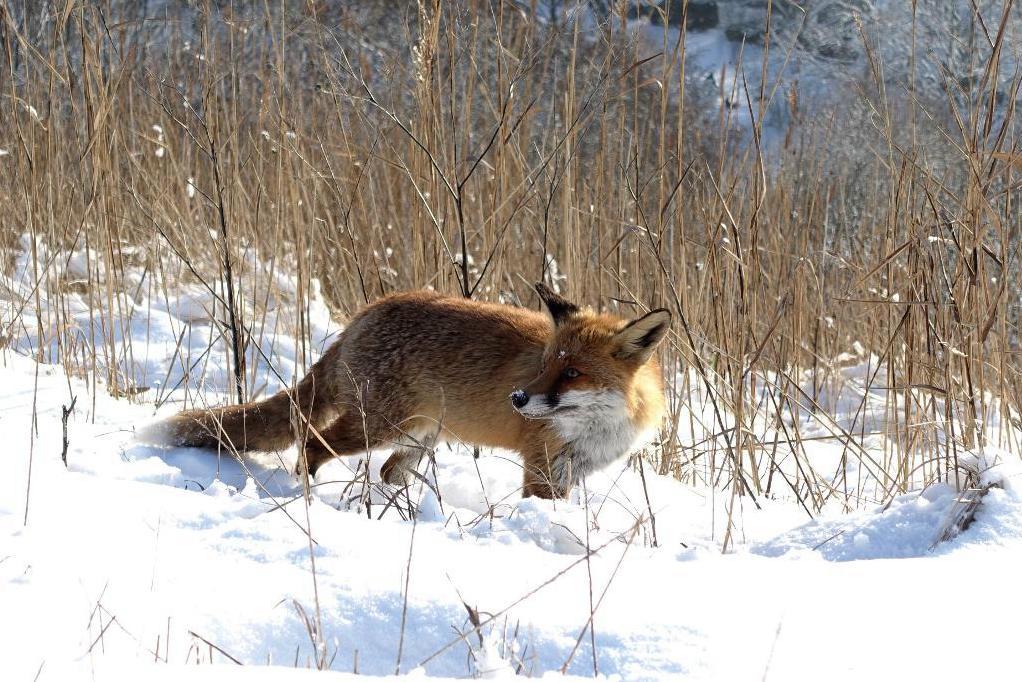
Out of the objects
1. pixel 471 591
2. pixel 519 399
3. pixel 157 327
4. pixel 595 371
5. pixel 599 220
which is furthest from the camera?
pixel 157 327

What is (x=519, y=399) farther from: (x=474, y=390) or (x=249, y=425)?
(x=249, y=425)

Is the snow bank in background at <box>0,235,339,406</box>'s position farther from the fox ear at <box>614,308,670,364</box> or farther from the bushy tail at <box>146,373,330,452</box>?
the fox ear at <box>614,308,670,364</box>

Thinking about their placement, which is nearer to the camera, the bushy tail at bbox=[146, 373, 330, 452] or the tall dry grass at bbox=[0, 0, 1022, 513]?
the tall dry grass at bbox=[0, 0, 1022, 513]

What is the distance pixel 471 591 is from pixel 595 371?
183cm

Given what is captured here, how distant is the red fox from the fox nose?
232 millimetres


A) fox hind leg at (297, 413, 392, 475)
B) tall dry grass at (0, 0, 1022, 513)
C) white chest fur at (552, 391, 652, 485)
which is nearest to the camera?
tall dry grass at (0, 0, 1022, 513)

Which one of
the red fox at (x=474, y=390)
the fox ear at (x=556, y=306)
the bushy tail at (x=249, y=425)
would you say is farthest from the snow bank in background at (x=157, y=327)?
the fox ear at (x=556, y=306)

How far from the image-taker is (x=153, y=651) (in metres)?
1.79

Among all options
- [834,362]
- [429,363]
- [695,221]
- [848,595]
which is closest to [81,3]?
[429,363]

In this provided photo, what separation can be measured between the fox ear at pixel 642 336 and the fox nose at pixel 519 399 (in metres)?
0.53

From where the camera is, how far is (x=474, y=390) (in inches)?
159

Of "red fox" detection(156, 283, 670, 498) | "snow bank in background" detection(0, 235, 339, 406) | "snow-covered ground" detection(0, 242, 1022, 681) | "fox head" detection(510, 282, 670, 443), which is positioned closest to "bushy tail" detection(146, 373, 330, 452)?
"red fox" detection(156, 283, 670, 498)

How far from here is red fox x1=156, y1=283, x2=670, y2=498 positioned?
3863 millimetres

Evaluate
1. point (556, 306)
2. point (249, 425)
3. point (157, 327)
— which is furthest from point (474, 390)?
point (157, 327)
